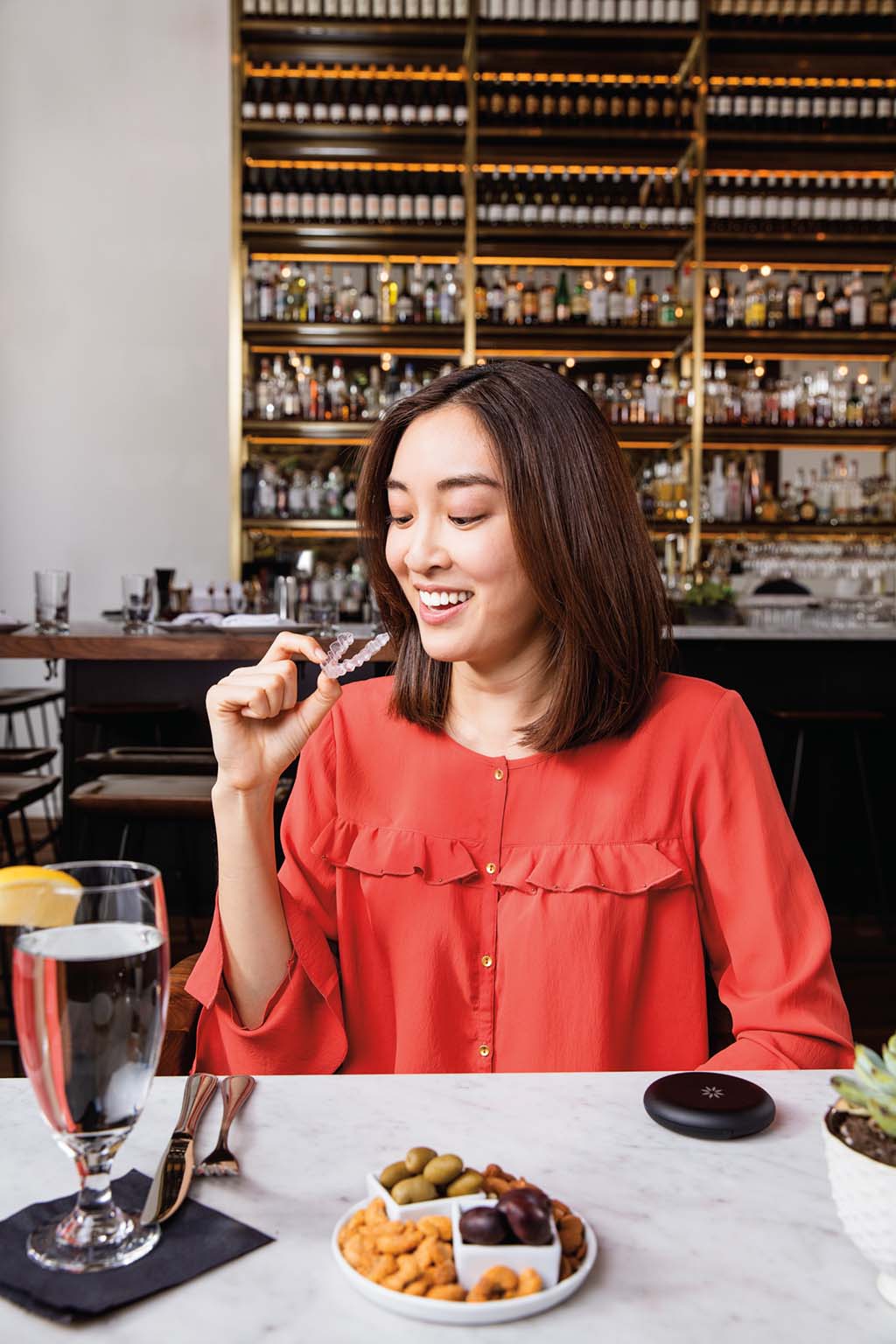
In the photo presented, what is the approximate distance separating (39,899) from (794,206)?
19.9 ft

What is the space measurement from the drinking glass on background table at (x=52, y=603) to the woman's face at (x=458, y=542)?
8.17 feet

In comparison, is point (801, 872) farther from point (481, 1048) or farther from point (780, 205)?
point (780, 205)

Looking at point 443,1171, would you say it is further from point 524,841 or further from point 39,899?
point 524,841

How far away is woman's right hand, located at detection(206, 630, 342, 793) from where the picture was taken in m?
1.11

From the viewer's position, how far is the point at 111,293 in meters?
6.09

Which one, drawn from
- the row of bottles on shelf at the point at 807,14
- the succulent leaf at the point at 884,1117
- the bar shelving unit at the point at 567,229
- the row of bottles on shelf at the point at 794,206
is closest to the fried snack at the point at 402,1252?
the succulent leaf at the point at 884,1117

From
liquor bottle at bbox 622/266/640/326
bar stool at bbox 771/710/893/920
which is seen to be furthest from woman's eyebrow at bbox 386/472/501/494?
liquor bottle at bbox 622/266/640/326

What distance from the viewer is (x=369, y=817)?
1352 millimetres

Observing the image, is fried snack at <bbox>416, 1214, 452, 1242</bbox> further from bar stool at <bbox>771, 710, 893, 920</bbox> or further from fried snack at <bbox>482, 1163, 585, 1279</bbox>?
bar stool at <bbox>771, 710, 893, 920</bbox>

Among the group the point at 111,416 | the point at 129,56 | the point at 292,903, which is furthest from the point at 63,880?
the point at 129,56

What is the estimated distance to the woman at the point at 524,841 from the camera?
3.92 ft

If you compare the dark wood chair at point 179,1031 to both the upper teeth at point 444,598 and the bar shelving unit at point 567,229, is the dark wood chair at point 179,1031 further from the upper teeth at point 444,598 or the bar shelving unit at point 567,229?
the bar shelving unit at point 567,229

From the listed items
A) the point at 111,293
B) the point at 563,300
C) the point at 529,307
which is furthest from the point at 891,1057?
the point at 111,293

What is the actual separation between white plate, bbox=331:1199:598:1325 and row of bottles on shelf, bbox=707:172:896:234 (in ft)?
19.5
